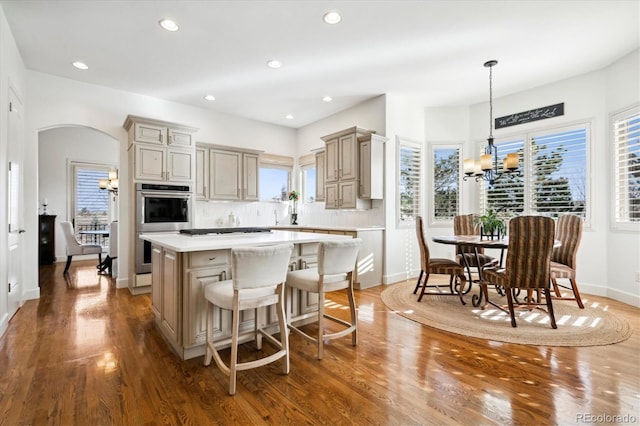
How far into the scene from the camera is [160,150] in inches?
178

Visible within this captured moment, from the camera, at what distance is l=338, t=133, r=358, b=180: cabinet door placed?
490cm

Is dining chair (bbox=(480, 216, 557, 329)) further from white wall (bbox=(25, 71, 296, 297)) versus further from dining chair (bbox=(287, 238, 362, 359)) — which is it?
white wall (bbox=(25, 71, 296, 297))

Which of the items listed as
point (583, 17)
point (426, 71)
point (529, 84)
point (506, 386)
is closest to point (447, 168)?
point (529, 84)

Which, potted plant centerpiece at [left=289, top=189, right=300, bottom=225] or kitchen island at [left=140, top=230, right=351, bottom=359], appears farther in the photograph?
potted plant centerpiece at [left=289, top=189, right=300, bottom=225]

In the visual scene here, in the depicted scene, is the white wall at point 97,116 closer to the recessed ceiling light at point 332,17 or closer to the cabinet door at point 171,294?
the cabinet door at point 171,294

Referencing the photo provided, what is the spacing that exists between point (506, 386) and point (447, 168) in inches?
171

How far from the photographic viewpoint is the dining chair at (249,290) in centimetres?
190

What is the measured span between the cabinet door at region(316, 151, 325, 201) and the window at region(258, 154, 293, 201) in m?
1.02

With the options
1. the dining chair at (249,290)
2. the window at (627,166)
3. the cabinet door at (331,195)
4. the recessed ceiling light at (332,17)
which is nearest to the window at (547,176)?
the window at (627,166)

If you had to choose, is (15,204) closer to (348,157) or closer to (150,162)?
(150,162)

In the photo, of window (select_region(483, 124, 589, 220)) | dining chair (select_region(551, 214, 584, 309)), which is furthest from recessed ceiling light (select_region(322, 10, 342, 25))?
window (select_region(483, 124, 589, 220))

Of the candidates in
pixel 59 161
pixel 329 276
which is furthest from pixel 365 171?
pixel 59 161

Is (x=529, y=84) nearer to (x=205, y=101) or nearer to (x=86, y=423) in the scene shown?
(x=205, y=101)

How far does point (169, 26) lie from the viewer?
310 cm
